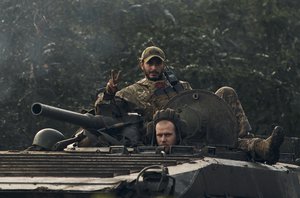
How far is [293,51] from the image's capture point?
2577 centimetres

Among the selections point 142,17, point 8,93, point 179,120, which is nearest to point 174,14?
point 142,17

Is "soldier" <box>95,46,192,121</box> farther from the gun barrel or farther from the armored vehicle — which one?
the gun barrel

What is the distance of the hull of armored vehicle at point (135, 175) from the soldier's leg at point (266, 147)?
12cm

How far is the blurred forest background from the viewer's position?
24.2m

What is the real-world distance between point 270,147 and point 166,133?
1259 millimetres

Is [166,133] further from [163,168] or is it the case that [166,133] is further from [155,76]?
[163,168]

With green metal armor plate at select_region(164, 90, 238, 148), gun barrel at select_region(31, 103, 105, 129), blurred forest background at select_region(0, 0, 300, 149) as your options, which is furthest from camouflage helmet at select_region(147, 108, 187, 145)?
blurred forest background at select_region(0, 0, 300, 149)

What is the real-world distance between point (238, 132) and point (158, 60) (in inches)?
57.9

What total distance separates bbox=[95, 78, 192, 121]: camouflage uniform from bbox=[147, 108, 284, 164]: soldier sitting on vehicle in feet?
3.70

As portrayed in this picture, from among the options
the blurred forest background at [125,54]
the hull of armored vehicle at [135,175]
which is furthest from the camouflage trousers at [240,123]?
the blurred forest background at [125,54]

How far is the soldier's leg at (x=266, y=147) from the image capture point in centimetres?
1353

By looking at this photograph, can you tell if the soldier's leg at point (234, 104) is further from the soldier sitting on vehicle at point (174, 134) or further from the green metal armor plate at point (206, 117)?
the soldier sitting on vehicle at point (174, 134)

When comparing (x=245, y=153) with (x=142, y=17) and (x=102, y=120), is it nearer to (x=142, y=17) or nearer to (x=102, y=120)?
(x=102, y=120)

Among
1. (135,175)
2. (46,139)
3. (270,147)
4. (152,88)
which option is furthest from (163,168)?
(152,88)
